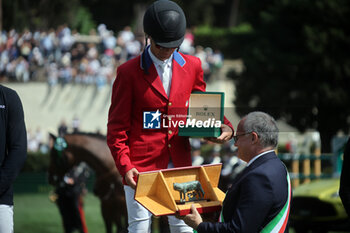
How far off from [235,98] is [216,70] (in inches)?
60.4

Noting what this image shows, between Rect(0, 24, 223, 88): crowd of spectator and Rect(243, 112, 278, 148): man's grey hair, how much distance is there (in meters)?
21.5

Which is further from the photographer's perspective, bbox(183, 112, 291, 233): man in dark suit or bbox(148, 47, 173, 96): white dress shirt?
bbox(148, 47, 173, 96): white dress shirt

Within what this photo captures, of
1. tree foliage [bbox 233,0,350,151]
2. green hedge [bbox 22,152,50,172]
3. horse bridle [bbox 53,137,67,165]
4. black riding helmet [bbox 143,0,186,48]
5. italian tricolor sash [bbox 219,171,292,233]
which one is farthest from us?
tree foliage [bbox 233,0,350,151]

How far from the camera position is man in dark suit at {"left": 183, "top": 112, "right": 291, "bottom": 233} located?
310 cm

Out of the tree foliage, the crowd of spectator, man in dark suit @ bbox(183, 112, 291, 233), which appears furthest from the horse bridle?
the crowd of spectator

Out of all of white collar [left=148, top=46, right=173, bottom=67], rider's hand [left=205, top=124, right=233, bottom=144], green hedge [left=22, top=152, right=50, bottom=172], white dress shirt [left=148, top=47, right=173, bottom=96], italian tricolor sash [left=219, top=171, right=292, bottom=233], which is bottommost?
green hedge [left=22, top=152, right=50, bottom=172]

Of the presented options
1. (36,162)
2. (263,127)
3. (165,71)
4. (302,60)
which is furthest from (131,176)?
(302,60)

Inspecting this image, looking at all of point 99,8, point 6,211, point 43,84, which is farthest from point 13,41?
point 6,211

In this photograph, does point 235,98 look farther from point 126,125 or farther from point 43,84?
point 126,125

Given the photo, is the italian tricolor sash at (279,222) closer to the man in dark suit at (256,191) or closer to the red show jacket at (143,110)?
the man in dark suit at (256,191)

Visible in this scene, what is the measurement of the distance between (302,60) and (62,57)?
964 centimetres

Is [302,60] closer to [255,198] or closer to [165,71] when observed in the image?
[165,71]

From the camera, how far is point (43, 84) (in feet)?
89.6

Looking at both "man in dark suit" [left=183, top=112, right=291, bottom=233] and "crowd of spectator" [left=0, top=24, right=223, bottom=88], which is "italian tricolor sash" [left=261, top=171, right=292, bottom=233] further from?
"crowd of spectator" [left=0, top=24, right=223, bottom=88]
